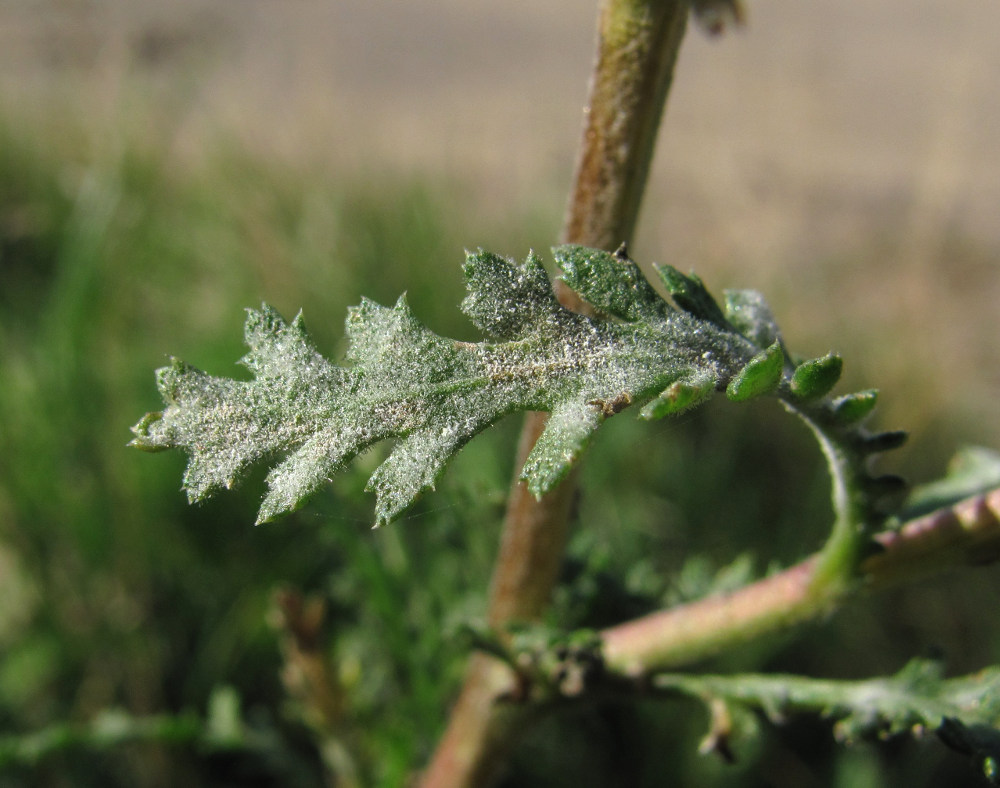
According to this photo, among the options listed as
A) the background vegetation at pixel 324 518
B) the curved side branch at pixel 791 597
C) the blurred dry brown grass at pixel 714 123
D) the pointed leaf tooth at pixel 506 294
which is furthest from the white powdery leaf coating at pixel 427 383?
the blurred dry brown grass at pixel 714 123

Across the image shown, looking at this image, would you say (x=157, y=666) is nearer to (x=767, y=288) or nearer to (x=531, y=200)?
(x=531, y=200)

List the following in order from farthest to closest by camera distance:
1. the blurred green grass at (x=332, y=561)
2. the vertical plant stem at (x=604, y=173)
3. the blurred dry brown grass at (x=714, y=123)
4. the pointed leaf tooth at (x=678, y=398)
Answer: the blurred dry brown grass at (x=714, y=123), the blurred green grass at (x=332, y=561), the vertical plant stem at (x=604, y=173), the pointed leaf tooth at (x=678, y=398)

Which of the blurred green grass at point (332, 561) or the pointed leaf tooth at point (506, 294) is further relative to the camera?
the blurred green grass at point (332, 561)

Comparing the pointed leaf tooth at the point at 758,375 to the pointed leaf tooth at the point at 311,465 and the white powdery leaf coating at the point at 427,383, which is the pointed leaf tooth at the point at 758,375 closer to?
the white powdery leaf coating at the point at 427,383

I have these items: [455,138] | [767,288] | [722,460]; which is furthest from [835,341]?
[455,138]

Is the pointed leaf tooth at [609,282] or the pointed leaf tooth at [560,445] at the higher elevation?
the pointed leaf tooth at [609,282]

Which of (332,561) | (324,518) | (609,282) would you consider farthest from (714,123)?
(609,282)

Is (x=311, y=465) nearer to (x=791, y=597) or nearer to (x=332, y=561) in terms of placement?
(x=791, y=597)
